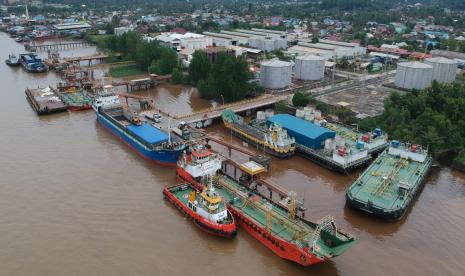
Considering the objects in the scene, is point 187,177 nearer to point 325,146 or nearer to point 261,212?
point 261,212

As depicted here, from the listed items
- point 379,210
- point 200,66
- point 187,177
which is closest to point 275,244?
point 379,210

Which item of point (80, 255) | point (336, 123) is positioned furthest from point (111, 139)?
point (336, 123)

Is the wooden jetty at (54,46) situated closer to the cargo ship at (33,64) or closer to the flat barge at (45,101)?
the cargo ship at (33,64)

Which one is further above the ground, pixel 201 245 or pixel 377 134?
pixel 377 134

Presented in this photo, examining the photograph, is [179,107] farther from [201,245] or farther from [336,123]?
[201,245]

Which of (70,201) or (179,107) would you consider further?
(179,107)

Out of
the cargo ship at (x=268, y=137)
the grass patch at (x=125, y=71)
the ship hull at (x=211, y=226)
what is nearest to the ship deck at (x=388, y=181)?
the cargo ship at (x=268, y=137)
